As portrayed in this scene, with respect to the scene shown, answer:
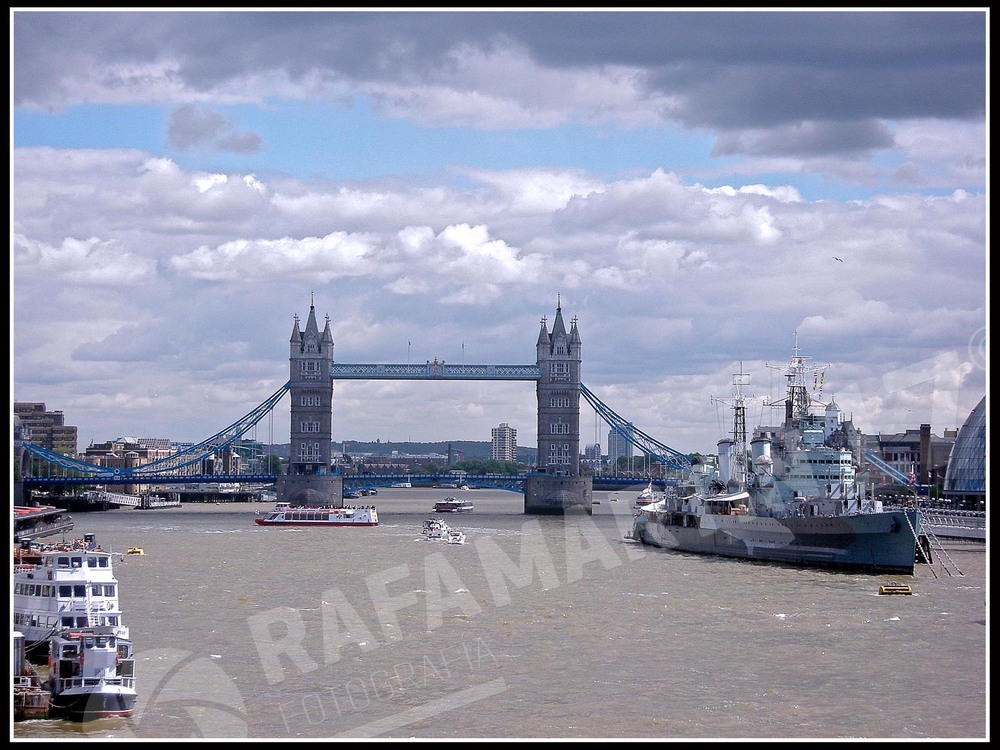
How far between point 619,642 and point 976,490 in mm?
58771

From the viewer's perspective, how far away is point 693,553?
230ft

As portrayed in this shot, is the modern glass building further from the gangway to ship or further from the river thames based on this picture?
the river thames

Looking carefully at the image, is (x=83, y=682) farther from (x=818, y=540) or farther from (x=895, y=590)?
(x=818, y=540)

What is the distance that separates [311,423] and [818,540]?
7706cm

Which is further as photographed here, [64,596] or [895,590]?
[895,590]

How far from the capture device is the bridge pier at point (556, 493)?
123m

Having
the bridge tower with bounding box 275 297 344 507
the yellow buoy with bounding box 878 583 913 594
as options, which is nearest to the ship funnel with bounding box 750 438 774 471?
the yellow buoy with bounding box 878 583 913 594

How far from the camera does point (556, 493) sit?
123625 millimetres

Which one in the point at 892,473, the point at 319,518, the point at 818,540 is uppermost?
the point at 892,473

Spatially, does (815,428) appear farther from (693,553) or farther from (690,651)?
(690,651)

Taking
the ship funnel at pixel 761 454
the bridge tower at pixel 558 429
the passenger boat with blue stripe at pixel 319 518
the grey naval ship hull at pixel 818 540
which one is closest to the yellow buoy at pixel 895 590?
the grey naval ship hull at pixel 818 540

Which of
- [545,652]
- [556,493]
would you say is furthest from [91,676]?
[556,493]

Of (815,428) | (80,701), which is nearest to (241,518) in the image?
(815,428)

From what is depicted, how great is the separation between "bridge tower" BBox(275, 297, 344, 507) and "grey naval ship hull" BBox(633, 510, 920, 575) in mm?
59113
